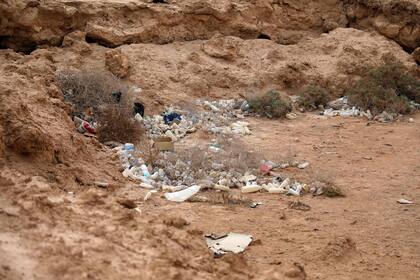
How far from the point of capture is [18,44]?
890 centimetres

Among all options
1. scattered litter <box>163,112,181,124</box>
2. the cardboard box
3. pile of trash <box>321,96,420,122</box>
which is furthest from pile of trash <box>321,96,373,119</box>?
the cardboard box

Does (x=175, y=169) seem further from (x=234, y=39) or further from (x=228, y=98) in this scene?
(x=234, y=39)

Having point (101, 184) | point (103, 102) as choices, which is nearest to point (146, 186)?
point (101, 184)

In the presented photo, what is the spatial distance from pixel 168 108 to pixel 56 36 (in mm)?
2362

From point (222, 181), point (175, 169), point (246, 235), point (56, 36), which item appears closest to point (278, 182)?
point (222, 181)

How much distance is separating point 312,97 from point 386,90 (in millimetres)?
1244

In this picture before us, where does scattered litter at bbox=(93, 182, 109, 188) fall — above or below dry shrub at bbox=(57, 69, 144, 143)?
above

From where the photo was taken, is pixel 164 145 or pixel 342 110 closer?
pixel 164 145

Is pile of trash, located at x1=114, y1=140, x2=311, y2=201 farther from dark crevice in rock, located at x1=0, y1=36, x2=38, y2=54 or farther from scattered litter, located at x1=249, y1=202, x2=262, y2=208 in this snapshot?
dark crevice in rock, located at x1=0, y1=36, x2=38, y2=54

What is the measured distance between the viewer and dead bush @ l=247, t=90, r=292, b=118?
8823 millimetres

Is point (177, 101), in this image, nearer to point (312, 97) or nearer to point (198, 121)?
point (198, 121)

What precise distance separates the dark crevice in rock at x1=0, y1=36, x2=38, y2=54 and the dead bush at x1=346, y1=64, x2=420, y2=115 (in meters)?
5.41

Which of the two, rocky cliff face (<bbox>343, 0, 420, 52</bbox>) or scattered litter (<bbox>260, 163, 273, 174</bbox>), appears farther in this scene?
rocky cliff face (<bbox>343, 0, 420, 52</bbox>)

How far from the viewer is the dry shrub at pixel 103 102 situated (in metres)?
6.64
